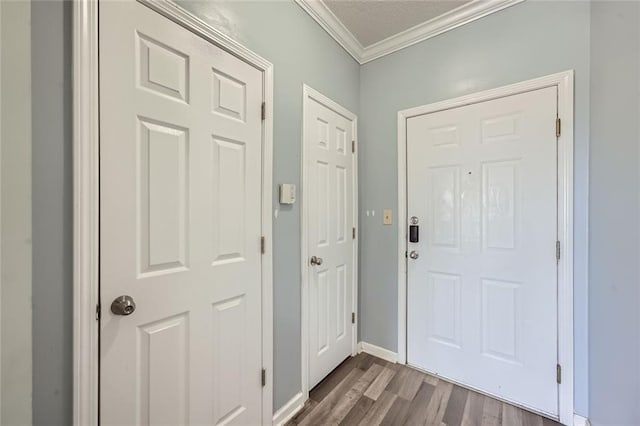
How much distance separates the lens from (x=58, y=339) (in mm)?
824

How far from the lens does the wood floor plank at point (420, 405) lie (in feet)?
5.28

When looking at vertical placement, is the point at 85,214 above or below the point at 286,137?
below

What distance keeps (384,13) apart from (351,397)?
2.74 metres

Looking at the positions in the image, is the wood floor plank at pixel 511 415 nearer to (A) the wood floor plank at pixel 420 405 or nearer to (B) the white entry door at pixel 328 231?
(A) the wood floor plank at pixel 420 405

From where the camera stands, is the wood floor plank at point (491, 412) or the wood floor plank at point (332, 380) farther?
the wood floor plank at point (332, 380)

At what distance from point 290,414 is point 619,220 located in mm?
2069

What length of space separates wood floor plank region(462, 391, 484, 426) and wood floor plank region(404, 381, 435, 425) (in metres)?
0.22

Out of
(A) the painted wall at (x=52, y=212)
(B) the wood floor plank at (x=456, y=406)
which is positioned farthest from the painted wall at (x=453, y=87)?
(A) the painted wall at (x=52, y=212)

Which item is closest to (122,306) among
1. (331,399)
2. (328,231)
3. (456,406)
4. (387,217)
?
(328,231)

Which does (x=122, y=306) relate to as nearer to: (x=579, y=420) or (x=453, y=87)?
(x=453, y=87)

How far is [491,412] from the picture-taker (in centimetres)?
167

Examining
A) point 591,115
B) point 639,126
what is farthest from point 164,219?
point 591,115

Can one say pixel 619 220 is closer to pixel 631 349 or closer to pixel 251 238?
pixel 631 349

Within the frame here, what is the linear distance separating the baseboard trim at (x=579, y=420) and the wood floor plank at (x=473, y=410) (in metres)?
0.47
